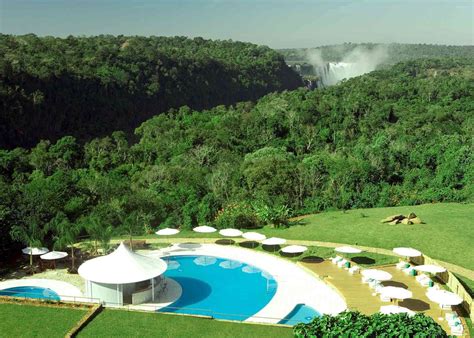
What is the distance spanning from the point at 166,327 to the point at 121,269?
4.42m

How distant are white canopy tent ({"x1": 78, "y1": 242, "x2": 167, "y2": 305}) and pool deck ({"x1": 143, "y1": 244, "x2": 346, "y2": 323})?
5273 millimetres

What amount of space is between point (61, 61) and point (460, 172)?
64807 mm

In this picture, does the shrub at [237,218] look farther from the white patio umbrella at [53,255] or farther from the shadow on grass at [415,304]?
the shadow on grass at [415,304]

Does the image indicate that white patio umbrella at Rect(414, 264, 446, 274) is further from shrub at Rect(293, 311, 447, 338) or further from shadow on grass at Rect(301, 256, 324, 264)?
shrub at Rect(293, 311, 447, 338)

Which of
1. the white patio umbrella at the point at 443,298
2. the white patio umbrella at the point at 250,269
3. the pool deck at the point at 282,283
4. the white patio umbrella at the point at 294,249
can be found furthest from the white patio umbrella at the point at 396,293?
the white patio umbrella at the point at 250,269

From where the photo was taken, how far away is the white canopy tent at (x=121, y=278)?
2273 cm

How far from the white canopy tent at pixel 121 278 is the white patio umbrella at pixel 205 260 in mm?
5093

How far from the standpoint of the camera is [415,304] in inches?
872

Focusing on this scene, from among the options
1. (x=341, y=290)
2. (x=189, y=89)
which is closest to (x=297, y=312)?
(x=341, y=290)

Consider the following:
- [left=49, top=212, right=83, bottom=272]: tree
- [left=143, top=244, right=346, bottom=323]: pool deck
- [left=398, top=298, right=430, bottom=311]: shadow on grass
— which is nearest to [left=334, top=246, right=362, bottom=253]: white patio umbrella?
[left=143, top=244, right=346, bottom=323]: pool deck

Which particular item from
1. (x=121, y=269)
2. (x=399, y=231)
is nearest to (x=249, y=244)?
(x=399, y=231)

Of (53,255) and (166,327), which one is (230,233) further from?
(166,327)

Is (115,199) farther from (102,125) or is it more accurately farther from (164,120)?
(102,125)

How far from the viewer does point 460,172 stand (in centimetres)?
4634
